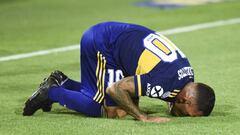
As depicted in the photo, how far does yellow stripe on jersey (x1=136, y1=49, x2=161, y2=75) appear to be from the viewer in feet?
21.5

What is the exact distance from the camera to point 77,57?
1139 cm

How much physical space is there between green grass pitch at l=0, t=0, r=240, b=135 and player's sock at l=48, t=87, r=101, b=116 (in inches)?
4.7

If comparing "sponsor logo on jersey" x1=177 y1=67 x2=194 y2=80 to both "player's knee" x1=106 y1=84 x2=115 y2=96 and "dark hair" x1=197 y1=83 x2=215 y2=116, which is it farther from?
"player's knee" x1=106 y1=84 x2=115 y2=96

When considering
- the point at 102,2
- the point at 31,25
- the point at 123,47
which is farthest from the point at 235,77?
the point at 102,2

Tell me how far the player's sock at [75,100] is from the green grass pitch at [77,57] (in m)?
0.12

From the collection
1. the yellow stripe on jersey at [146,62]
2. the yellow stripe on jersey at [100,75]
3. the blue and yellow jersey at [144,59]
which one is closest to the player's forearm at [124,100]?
the blue and yellow jersey at [144,59]

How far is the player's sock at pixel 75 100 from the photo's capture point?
7059mm

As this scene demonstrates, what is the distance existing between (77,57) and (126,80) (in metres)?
4.90

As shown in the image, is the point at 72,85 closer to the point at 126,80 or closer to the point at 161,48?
the point at 126,80

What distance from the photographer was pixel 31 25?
15.1 meters

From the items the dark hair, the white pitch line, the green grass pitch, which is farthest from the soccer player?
the white pitch line

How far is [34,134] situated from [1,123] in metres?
0.59

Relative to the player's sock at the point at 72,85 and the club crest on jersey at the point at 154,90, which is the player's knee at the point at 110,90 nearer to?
the club crest on jersey at the point at 154,90

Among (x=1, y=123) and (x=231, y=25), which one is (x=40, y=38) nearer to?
(x=231, y=25)
